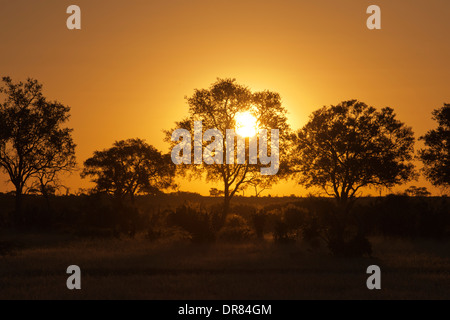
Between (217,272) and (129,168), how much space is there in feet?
183

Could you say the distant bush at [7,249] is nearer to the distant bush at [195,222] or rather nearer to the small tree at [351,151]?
the distant bush at [195,222]

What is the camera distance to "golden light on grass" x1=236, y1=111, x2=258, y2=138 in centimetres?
4569

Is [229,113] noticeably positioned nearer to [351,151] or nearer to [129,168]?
[351,151]

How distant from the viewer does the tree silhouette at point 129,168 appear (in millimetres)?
73750

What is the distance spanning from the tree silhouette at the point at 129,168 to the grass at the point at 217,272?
42.6 meters

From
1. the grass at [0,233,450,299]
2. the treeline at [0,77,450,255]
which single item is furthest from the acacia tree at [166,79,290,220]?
the grass at [0,233,450,299]

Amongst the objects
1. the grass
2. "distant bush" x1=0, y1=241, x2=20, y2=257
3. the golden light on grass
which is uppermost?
the golden light on grass

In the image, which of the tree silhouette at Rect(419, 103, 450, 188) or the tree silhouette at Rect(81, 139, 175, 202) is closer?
the tree silhouette at Rect(419, 103, 450, 188)

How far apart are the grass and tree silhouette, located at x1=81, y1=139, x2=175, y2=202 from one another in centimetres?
4263

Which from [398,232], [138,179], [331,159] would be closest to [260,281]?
[398,232]

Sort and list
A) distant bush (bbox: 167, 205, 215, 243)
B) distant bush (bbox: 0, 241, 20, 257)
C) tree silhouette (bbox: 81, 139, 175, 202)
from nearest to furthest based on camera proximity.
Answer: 1. distant bush (bbox: 0, 241, 20, 257)
2. distant bush (bbox: 167, 205, 215, 243)
3. tree silhouette (bbox: 81, 139, 175, 202)

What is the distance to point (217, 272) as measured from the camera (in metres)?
21.1

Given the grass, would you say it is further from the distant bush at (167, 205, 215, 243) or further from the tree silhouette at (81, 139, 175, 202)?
the tree silhouette at (81, 139, 175, 202)

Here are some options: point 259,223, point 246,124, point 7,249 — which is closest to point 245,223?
point 259,223
